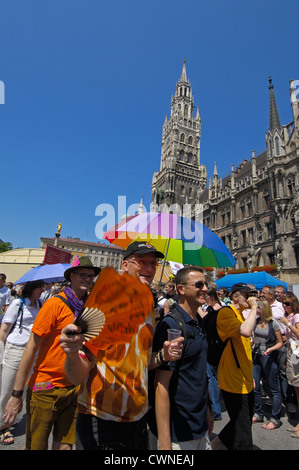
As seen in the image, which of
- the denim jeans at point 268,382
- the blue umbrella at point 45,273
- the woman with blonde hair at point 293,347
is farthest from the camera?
the blue umbrella at point 45,273

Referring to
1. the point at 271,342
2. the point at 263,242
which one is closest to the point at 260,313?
the point at 271,342

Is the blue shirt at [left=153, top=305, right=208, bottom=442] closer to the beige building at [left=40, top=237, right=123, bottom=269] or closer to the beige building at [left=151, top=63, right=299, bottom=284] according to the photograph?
the beige building at [left=151, top=63, right=299, bottom=284]

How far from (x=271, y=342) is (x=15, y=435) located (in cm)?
466

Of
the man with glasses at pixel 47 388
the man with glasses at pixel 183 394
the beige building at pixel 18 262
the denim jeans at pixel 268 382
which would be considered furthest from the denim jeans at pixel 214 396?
the beige building at pixel 18 262

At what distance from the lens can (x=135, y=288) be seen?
1483mm

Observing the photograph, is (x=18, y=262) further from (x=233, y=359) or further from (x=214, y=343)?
(x=233, y=359)

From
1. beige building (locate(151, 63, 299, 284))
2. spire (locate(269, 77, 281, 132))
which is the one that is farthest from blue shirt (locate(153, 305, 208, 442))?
spire (locate(269, 77, 281, 132))

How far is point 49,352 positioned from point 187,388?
4.27ft

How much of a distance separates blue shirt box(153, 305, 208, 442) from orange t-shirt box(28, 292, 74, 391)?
99cm

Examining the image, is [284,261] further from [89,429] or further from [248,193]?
[89,429]

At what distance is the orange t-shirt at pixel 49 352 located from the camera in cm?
213

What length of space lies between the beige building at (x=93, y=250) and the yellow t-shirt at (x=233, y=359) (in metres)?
70.0

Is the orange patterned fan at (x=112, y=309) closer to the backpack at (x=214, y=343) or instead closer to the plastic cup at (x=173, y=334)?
the plastic cup at (x=173, y=334)

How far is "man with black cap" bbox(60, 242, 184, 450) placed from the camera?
143cm
